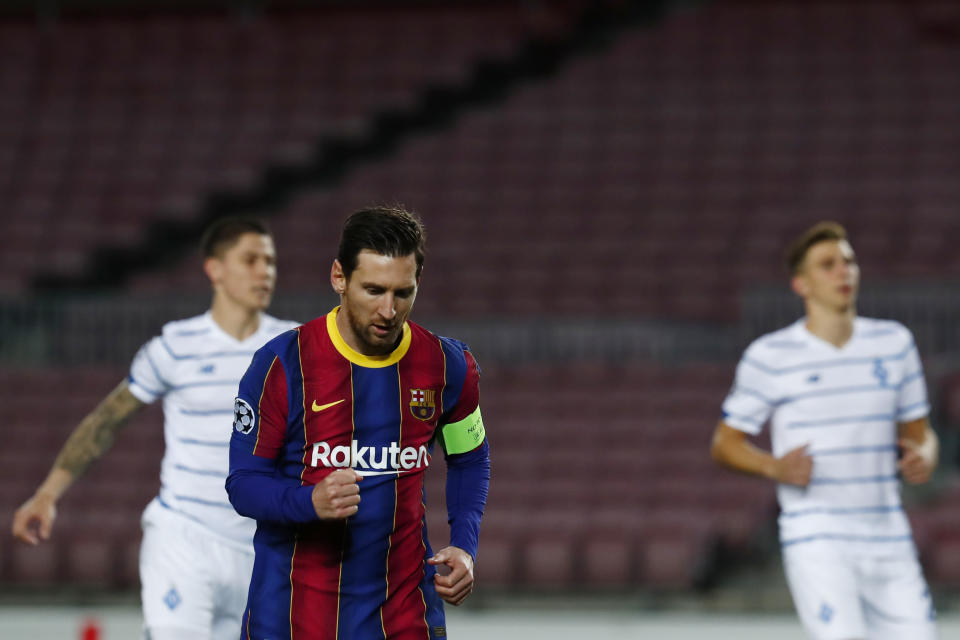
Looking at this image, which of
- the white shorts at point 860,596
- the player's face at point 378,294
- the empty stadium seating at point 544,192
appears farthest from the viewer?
the empty stadium seating at point 544,192

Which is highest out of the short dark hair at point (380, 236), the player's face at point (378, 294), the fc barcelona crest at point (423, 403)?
the short dark hair at point (380, 236)

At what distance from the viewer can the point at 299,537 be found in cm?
Answer: 324

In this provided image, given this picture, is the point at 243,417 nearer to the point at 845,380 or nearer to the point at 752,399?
the point at 752,399

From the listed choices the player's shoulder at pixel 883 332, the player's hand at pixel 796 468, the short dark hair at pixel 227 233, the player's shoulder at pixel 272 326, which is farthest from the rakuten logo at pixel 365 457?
the player's shoulder at pixel 883 332

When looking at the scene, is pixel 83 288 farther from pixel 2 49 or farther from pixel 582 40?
pixel 582 40

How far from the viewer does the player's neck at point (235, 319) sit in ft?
16.3

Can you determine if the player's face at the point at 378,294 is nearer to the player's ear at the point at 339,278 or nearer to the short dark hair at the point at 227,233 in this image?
the player's ear at the point at 339,278

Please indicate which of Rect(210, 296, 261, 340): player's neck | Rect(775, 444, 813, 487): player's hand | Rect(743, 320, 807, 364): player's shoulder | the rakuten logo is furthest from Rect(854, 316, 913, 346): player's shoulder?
Rect(210, 296, 261, 340): player's neck

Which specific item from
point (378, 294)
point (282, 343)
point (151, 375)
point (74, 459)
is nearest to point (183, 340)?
point (151, 375)

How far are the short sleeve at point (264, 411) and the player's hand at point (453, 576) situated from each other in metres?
0.48

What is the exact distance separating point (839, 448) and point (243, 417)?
7.33 feet

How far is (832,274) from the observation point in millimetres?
4668

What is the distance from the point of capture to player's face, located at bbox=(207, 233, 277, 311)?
194 inches

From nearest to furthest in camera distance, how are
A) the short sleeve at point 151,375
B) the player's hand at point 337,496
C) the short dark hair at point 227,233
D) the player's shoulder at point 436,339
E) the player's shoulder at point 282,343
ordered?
the player's hand at point 337,496 < the player's shoulder at point 282,343 < the player's shoulder at point 436,339 < the short sleeve at point 151,375 < the short dark hair at point 227,233
